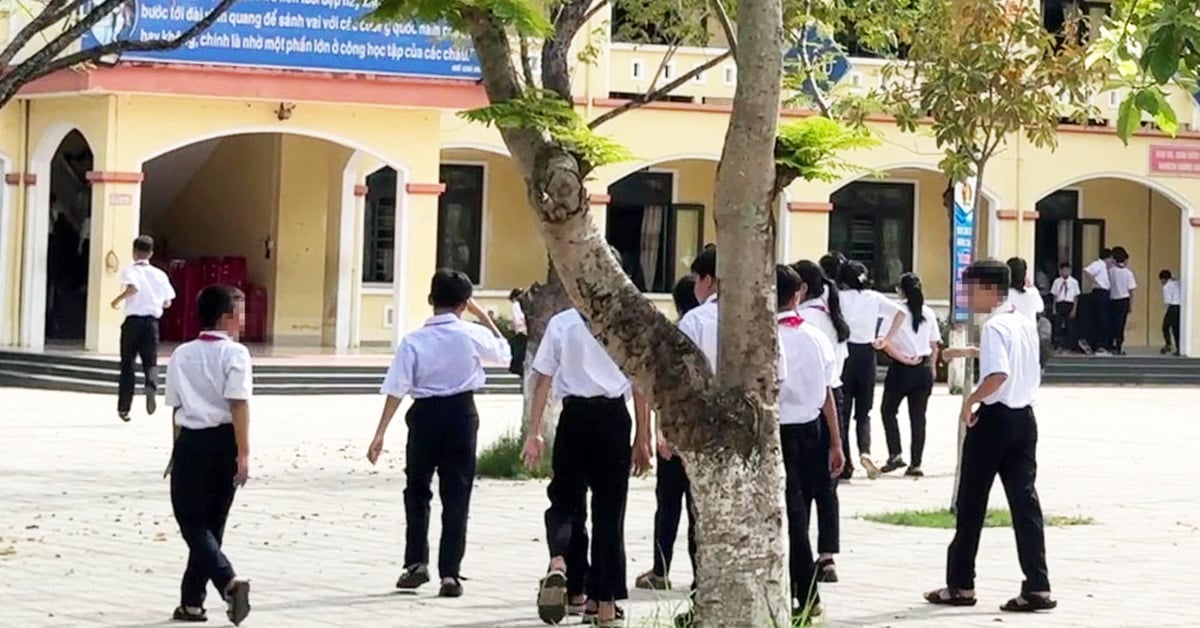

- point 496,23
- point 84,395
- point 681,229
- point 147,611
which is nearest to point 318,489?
point 147,611

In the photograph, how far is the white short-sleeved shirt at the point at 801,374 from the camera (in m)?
A: 10.3

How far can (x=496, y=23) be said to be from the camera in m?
7.68

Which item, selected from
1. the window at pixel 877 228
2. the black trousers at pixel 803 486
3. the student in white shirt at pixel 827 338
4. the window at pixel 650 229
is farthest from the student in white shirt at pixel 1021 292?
the window at pixel 877 228

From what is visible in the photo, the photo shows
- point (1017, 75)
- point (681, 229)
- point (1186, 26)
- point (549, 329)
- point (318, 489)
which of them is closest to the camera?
point (1186, 26)

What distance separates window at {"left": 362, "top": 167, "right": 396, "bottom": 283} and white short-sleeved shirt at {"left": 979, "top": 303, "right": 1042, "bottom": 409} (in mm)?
22880

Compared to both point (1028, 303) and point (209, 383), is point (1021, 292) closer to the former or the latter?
point (1028, 303)

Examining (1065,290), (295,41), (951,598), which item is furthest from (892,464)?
(1065,290)

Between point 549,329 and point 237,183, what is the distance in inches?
933

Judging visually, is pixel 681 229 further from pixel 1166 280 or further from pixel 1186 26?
pixel 1186 26

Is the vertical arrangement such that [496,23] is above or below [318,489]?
above

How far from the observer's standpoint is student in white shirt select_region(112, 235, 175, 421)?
20.3 metres

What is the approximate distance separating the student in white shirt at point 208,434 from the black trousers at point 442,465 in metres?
1.21

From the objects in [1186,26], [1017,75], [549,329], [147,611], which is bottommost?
[147,611]

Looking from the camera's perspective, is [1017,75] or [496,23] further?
[1017,75]
